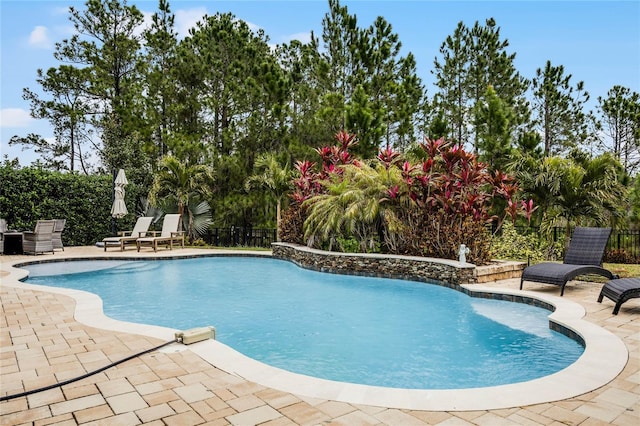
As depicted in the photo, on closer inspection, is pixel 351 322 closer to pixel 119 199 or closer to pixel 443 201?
pixel 443 201

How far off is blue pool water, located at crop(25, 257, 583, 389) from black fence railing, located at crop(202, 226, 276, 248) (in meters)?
5.65

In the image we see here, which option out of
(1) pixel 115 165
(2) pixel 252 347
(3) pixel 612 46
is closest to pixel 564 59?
(3) pixel 612 46

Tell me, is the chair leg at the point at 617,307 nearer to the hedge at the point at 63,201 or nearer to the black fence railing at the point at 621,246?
the black fence railing at the point at 621,246

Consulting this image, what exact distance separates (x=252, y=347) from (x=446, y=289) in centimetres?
464

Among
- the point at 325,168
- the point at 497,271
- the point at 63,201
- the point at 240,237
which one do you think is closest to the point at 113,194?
the point at 63,201

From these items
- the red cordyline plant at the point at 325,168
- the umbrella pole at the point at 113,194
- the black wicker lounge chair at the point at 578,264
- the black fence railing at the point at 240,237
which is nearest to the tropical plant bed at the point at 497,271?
the black wicker lounge chair at the point at 578,264

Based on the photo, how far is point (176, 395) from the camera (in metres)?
3.20

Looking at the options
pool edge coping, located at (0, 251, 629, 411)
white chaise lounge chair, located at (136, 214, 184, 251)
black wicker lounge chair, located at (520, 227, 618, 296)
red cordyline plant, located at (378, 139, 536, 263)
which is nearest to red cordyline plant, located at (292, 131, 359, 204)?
red cordyline plant, located at (378, 139, 536, 263)

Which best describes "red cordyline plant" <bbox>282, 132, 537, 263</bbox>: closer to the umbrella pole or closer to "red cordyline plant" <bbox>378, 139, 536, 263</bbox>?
"red cordyline plant" <bbox>378, 139, 536, 263</bbox>

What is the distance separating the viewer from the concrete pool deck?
2857 mm

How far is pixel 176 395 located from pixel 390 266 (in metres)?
7.17

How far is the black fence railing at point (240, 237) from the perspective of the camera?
16438mm

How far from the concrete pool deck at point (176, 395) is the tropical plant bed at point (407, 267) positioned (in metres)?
3.76

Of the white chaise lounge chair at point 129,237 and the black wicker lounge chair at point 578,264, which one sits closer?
the black wicker lounge chair at point 578,264
